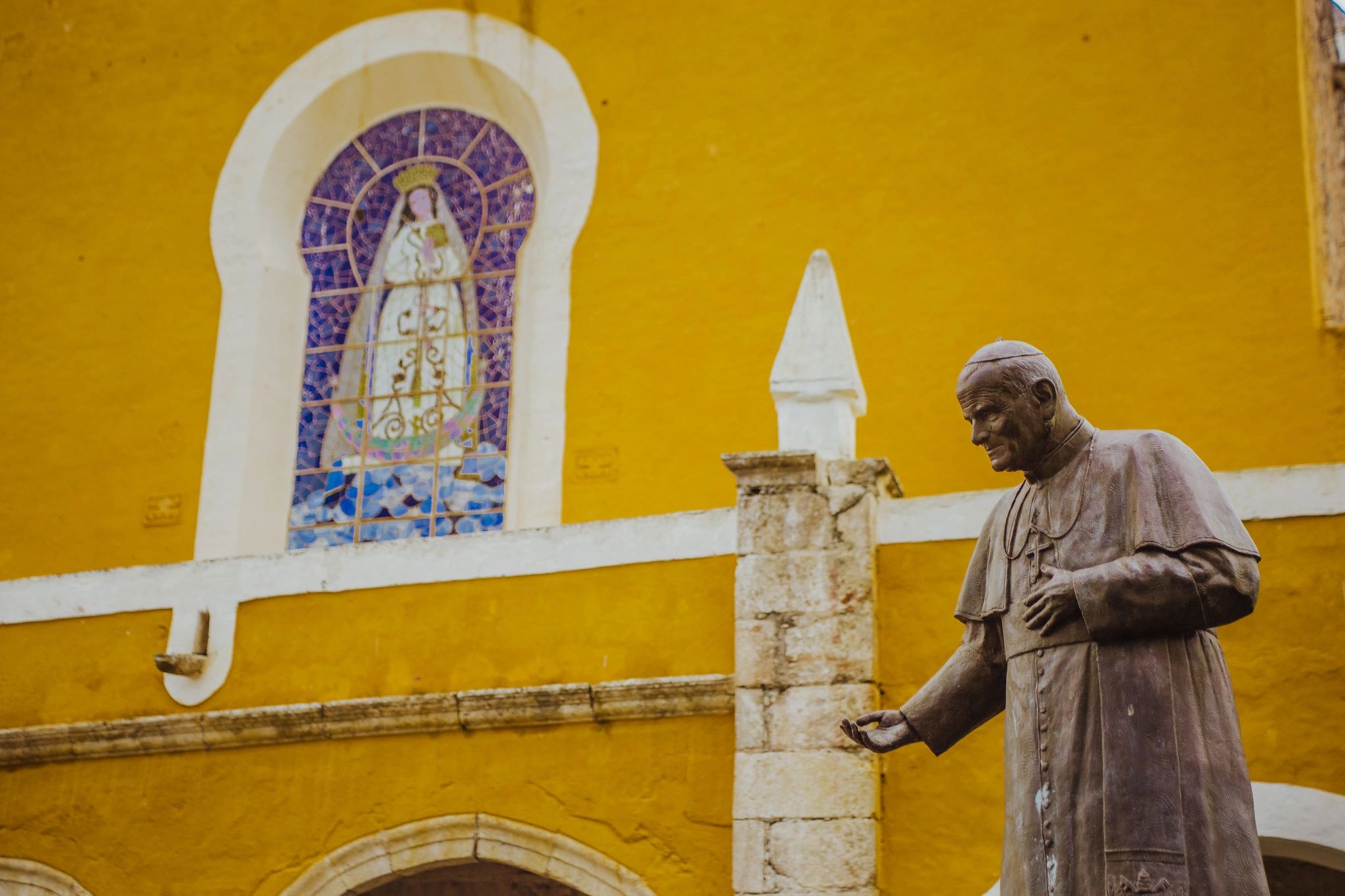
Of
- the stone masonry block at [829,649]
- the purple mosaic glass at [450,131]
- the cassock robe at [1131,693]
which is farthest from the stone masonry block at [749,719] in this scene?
the purple mosaic glass at [450,131]

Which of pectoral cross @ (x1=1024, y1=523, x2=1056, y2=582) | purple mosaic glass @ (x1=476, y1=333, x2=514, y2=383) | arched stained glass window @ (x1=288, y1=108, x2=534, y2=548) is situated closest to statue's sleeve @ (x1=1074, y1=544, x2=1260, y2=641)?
pectoral cross @ (x1=1024, y1=523, x2=1056, y2=582)

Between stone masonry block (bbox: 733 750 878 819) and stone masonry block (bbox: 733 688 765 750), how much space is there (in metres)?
0.05

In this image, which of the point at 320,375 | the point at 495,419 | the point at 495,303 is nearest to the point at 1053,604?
the point at 495,419

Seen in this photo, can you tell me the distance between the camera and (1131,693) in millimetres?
3559

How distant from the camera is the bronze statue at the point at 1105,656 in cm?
346

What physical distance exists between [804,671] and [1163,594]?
380cm

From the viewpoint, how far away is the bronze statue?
346 centimetres

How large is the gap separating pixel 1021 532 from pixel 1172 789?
0.68 meters

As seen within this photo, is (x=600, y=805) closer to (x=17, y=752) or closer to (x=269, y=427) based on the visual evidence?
(x=17, y=752)

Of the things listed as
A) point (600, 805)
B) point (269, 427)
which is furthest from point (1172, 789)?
point (269, 427)

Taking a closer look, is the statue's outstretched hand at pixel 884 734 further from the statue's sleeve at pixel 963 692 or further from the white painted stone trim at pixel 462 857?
the white painted stone trim at pixel 462 857

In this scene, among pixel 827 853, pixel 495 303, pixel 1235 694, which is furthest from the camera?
pixel 495 303

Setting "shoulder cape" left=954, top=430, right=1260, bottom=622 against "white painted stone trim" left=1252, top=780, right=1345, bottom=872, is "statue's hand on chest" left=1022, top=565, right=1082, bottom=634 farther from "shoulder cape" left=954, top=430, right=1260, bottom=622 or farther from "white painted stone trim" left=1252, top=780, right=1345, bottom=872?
"white painted stone trim" left=1252, top=780, right=1345, bottom=872

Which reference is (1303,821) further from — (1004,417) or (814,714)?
(1004,417)
